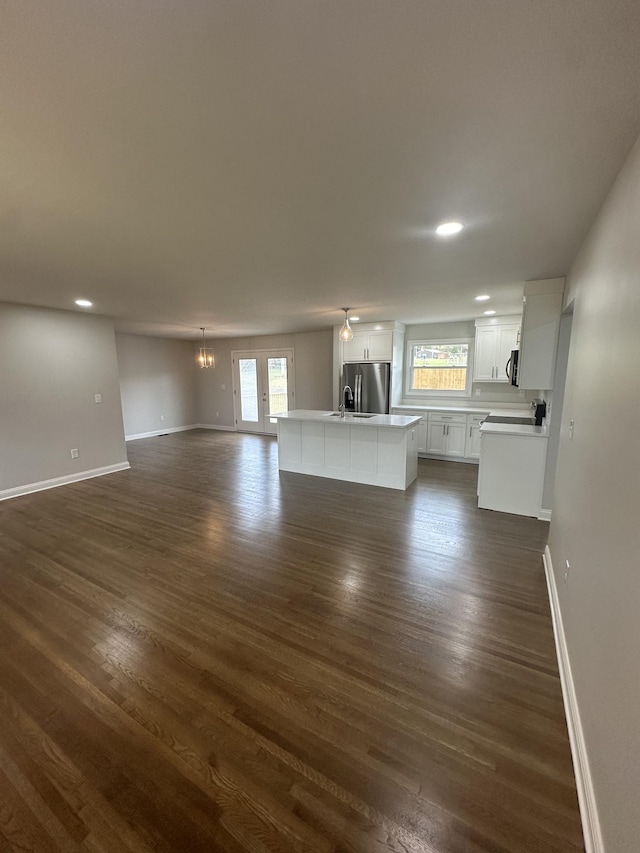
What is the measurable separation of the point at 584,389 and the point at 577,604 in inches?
45.4

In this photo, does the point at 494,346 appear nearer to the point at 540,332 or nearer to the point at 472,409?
the point at 472,409

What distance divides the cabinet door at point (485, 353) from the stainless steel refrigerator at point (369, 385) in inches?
57.5

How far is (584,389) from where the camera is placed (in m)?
1.96

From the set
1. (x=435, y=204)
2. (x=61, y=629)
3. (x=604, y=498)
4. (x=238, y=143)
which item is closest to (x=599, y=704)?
(x=604, y=498)

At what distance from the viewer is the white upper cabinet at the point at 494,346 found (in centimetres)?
537

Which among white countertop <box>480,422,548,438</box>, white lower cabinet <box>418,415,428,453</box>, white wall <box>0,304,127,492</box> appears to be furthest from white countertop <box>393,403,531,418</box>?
white wall <box>0,304,127,492</box>

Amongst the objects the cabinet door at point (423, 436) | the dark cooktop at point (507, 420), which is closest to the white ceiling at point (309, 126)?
the dark cooktop at point (507, 420)

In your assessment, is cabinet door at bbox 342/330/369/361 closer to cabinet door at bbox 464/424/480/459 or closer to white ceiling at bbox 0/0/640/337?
cabinet door at bbox 464/424/480/459

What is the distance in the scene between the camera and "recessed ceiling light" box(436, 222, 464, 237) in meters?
2.17

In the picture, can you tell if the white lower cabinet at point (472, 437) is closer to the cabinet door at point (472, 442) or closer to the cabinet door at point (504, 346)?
the cabinet door at point (472, 442)

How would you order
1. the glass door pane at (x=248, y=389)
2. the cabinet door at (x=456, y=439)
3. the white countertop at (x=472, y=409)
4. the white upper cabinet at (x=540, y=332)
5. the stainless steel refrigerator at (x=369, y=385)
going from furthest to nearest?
the glass door pane at (x=248, y=389)
the stainless steel refrigerator at (x=369, y=385)
the cabinet door at (x=456, y=439)
the white countertop at (x=472, y=409)
the white upper cabinet at (x=540, y=332)

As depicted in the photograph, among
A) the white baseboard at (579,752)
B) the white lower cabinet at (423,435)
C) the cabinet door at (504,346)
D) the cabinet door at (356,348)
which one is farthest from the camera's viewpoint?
the cabinet door at (356,348)

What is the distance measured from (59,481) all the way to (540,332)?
6409mm

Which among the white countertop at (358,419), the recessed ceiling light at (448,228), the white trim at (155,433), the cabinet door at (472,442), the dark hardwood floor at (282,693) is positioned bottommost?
the dark hardwood floor at (282,693)
